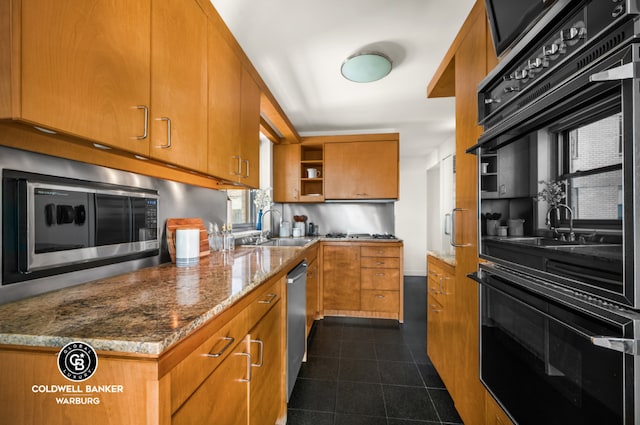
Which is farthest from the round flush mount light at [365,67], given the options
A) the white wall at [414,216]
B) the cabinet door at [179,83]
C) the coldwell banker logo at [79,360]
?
the white wall at [414,216]

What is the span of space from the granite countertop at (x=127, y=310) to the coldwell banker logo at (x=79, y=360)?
0.06 feet

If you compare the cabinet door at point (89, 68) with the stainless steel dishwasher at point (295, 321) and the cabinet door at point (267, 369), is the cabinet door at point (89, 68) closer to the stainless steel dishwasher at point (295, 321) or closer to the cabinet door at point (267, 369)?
the cabinet door at point (267, 369)

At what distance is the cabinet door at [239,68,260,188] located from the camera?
1855 millimetres

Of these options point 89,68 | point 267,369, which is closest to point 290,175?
point 267,369

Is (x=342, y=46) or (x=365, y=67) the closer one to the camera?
(x=342, y=46)

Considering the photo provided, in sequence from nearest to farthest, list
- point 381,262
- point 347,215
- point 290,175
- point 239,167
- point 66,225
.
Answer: point 66,225, point 239,167, point 381,262, point 290,175, point 347,215

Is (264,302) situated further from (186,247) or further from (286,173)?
(286,173)

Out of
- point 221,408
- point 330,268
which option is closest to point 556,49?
point 221,408

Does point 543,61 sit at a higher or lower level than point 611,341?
higher

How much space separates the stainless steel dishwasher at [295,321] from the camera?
63.4 inches

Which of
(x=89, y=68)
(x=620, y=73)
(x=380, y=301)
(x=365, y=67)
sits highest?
(x=365, y=67)

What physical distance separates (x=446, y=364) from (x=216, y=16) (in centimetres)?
253

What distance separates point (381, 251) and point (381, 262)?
14 cm

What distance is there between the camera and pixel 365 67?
216cm
